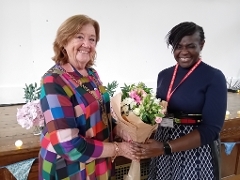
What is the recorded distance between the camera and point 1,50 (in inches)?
78.9

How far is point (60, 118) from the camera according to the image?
884 mm

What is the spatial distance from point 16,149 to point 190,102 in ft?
2.82

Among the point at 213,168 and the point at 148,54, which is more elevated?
the point at 148,54

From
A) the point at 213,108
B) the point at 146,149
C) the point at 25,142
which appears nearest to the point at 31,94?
the point at 25,142

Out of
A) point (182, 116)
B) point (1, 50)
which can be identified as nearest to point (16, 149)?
point (182, 116)

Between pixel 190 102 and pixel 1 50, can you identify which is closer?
pixel 190 102

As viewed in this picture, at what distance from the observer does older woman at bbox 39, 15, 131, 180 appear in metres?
0.89

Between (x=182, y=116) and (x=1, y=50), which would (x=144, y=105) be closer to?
(x=182, y=116)

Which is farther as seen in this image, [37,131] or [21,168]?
[37,131]

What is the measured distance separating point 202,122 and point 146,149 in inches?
11.4

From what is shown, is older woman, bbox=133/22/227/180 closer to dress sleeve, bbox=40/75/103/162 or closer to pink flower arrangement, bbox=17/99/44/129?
dress sleeve, bbox=40/75/103/162

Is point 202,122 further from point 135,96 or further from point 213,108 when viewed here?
point 135,96

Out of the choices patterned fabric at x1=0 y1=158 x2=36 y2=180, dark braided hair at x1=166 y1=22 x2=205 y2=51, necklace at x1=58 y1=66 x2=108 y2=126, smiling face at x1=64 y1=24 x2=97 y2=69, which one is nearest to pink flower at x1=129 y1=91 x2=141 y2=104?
necklace at x1=58 y1=66 x2=108 y2=126

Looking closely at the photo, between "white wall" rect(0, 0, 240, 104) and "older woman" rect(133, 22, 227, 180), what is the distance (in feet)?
4.15
